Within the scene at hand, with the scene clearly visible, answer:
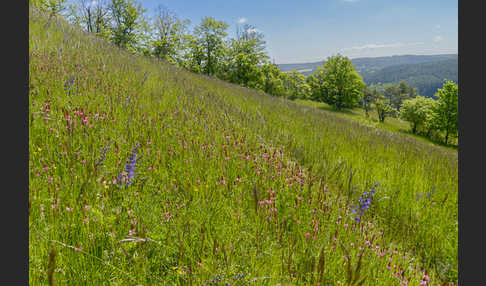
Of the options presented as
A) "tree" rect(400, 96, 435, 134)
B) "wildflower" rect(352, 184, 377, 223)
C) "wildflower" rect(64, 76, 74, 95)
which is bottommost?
"wildflower" rect(352, 184, 377, 223)

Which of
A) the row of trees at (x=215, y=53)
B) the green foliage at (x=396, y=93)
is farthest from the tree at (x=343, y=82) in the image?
the green foliage at (x=396, y=93)

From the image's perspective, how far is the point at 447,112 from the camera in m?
39.3

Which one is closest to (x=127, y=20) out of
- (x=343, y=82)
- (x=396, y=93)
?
(x=343, y=82)

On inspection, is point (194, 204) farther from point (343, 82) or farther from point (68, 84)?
point (343, 82)

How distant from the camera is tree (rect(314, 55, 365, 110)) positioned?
5912 cm

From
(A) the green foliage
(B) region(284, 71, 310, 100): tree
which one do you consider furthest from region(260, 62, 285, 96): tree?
(A) the green foliage

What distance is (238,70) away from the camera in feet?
148

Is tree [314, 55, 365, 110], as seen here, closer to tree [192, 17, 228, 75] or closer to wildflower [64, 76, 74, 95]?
tree [192, 17, 228, 75]

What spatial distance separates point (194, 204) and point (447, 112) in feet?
164

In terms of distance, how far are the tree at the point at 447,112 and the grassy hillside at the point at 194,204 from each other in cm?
4510

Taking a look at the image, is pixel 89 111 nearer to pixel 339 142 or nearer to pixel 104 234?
pixel 104 234

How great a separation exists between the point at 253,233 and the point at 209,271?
20.7 inches

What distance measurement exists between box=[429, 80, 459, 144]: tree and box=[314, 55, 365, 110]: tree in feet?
63.4

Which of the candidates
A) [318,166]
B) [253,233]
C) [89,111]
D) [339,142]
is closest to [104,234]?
[253,233]
